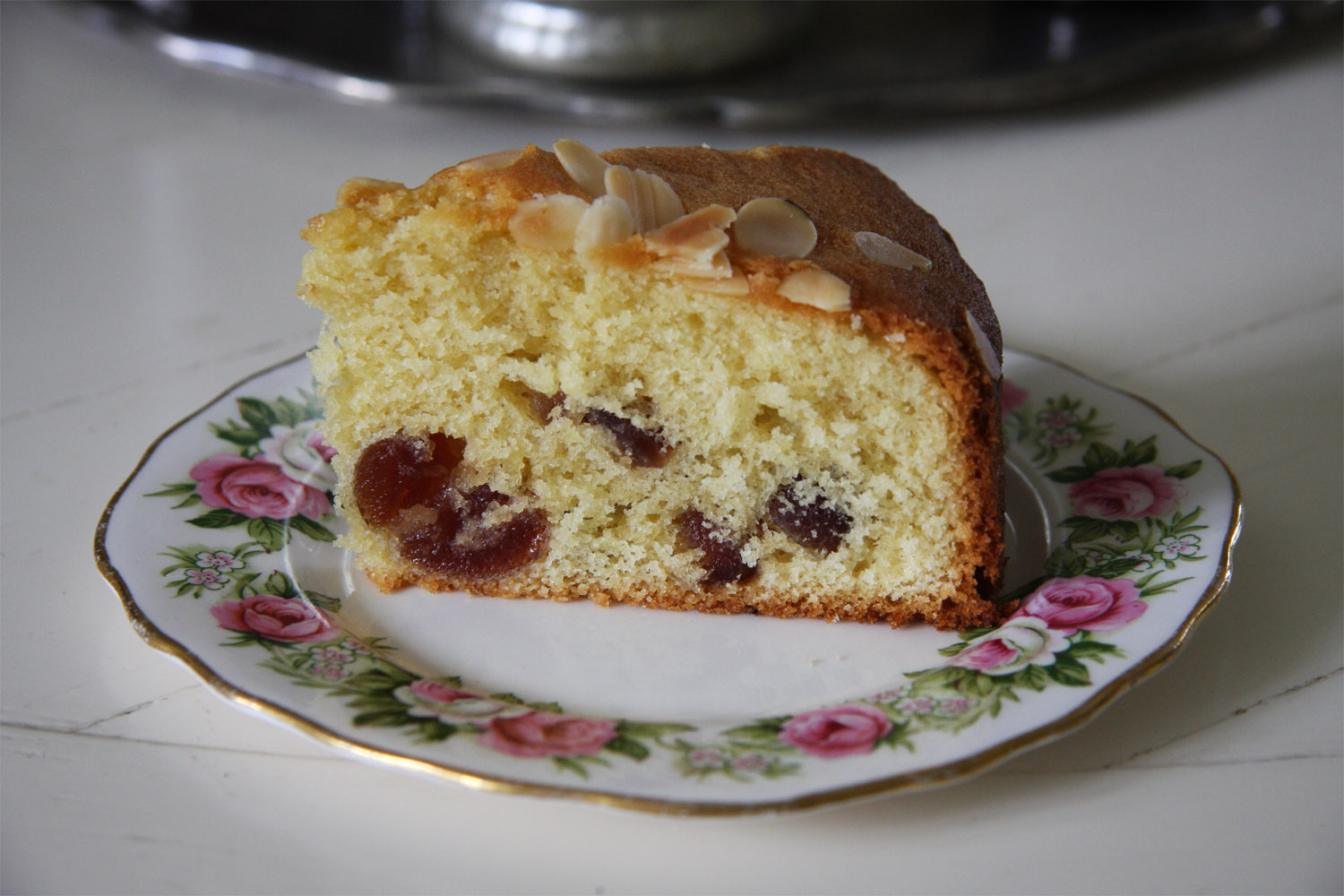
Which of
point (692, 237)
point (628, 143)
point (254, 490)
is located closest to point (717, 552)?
point (692, 237)

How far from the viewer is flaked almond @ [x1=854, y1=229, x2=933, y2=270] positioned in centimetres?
209

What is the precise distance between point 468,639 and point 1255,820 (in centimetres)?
122

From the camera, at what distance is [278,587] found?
208 centimetres

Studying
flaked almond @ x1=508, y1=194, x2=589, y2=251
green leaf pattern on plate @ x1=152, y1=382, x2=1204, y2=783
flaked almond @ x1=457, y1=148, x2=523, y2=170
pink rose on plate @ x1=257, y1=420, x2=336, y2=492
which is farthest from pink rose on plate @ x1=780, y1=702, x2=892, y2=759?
pink rose on plate @ x1=257, y1=420, x2=336, y2=492

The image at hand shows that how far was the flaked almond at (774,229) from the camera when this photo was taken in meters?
2.00

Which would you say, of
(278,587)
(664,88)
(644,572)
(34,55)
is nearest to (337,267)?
(278,587)

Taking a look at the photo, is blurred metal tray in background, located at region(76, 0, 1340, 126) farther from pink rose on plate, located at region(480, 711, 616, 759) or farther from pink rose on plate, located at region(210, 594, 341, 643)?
pink rose on plate, located at region(480, 711, 616, 759)

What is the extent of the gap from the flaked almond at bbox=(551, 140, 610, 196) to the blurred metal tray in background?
210cm

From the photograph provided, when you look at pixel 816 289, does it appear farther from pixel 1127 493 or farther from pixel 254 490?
pixel 254 490

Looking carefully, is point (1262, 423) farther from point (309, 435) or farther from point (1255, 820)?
point (309, 435)

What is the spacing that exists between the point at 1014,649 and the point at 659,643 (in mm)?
573

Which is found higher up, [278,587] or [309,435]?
[309,435]

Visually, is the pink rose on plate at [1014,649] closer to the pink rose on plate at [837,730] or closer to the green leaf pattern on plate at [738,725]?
the green leaf pattern on plate at [738,725]

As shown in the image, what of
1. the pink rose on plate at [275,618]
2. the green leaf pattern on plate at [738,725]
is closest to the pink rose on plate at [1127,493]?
the green leaf pattern on plate at [738,725]
